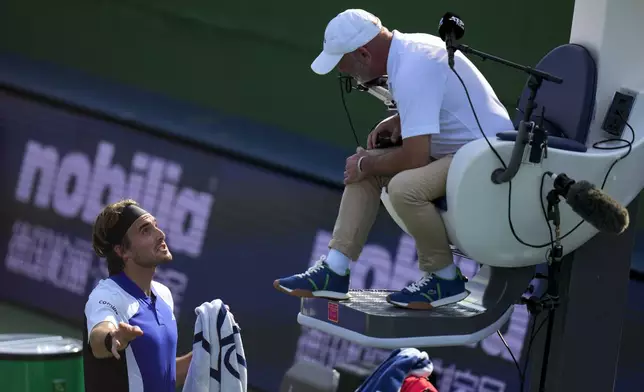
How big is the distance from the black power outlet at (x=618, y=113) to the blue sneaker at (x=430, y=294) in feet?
2.45

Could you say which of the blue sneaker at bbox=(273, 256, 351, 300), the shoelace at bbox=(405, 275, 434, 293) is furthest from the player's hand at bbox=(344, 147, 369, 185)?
→ the shoelace at bbox=(405, 275, 434, 293)

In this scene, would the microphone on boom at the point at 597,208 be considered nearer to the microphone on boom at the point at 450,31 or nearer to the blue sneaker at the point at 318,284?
the microphone on boom at the point at 450,31

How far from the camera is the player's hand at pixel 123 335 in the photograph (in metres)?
3.67

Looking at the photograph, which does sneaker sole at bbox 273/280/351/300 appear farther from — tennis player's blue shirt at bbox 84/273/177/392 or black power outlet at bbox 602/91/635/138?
black power outlet at bbox 602/91/635/138

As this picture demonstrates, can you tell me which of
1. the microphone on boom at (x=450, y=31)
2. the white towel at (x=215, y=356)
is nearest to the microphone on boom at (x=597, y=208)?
the microphone on boom at (x=450, y=31)

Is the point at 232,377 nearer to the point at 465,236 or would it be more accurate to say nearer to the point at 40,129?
the point at 465,236

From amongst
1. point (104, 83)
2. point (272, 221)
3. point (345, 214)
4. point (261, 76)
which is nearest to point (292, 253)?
point (272, 221)

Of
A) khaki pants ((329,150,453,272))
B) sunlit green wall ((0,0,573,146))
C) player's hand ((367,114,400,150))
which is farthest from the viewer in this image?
sunlit green wall ((0,0,573,146))

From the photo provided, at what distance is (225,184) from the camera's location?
24.0 feet

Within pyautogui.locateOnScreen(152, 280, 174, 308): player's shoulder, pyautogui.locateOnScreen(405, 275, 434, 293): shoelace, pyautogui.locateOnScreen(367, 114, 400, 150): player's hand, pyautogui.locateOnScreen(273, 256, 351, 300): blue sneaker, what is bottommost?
pyautogui.locateOnScreen(152, 280, 174, 308): player's shoulder

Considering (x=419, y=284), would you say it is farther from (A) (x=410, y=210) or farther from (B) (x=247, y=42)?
(B) (x=247, y=42)

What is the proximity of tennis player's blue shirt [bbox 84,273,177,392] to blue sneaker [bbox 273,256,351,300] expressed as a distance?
18.1 inches

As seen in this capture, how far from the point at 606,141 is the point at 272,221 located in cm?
320

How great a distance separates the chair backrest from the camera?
4.23 meters
